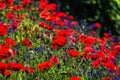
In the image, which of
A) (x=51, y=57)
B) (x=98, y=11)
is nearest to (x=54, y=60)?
(x=51, y=57)

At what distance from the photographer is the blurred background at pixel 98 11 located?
909 cm

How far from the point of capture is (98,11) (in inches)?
360

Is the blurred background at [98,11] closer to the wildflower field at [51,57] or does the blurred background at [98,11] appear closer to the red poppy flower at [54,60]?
the wildflower field at [51,57]

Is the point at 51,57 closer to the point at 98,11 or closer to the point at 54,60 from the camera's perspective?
the point at 54,60

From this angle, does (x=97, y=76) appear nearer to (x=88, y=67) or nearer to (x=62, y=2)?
(x=88, y=67)

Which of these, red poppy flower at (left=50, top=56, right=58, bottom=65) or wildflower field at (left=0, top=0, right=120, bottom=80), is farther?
red poppy flower at (left=50, top=56, right=58, bottom=65)

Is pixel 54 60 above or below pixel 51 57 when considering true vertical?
above

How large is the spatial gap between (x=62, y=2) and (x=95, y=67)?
4304mm

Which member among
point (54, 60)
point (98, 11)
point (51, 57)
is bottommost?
point (98, 11)

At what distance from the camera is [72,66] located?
15.9 feet

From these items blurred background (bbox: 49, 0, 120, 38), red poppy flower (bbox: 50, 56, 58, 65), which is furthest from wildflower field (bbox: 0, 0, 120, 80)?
blurred background (bbox: 49, 0, 120, 38)

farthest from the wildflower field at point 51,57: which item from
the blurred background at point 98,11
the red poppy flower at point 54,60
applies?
the blurred background at point 98,11

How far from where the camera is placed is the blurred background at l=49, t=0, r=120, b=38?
358 inches

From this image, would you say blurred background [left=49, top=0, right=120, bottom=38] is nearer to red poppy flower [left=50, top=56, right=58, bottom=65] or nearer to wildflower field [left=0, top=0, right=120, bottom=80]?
wildflower field [left=0, top=0, right=120, bottom=80]
